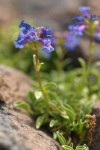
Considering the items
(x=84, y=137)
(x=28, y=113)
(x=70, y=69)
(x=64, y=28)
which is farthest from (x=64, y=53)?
(x=84, y=137)

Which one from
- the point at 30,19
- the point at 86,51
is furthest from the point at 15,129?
the point at 30,19

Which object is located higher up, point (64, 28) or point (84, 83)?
point (64, 28)

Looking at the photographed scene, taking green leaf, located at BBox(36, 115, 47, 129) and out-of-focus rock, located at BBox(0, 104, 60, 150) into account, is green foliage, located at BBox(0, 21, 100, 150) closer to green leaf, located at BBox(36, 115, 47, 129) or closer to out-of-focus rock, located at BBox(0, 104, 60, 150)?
green leaf, located at BBox(36, 115, 47, 129)

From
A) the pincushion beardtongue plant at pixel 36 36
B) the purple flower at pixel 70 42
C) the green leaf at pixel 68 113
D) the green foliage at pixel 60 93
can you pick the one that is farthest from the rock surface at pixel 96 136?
the purple flower at pixel 70 42

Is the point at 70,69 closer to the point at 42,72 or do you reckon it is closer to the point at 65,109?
the point at 42,72

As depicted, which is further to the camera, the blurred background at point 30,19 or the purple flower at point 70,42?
the blurred background at point 30,19

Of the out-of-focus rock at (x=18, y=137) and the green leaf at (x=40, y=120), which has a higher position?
the out-of-focus rock at (x=18, y=137)

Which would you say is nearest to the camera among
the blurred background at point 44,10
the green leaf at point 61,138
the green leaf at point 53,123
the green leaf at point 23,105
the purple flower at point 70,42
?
the green leaf at point 61,138

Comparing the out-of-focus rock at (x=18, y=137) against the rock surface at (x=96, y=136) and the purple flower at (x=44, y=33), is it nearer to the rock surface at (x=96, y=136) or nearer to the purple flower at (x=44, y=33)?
the rock surface at (x=96, y=136)
